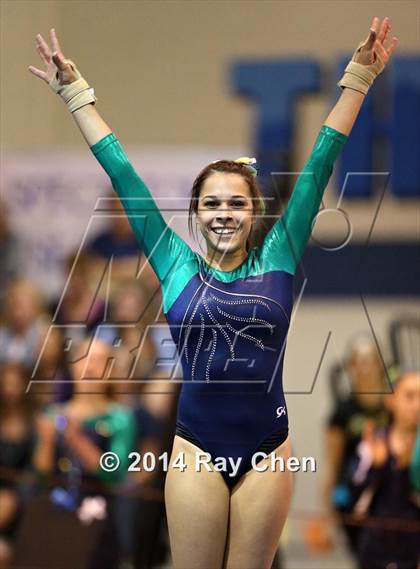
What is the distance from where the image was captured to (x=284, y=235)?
248 centimetres

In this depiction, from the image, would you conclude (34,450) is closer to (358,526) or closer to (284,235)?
(358,526)

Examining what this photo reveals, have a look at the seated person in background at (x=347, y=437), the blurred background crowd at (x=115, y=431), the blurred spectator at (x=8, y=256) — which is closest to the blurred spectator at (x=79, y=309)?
the blurred background crowd at (x=115, y=431)

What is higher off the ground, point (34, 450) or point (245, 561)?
point (245, 561)

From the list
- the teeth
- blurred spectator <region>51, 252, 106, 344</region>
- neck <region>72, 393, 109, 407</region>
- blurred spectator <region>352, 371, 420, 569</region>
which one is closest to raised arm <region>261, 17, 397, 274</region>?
the teeth

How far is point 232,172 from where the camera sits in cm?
250

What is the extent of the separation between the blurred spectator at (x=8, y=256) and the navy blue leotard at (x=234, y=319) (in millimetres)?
1529

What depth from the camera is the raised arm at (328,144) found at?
2439 millimetres

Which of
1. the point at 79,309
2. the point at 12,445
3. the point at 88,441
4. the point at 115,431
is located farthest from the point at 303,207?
the point at 12,445

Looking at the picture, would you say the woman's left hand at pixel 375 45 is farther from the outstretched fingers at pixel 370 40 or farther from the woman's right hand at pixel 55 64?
the woman's right hand at pixel 55 64

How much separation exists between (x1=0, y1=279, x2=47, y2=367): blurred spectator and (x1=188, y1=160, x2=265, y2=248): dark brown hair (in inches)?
50.6

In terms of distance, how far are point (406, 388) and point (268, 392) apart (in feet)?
3.80

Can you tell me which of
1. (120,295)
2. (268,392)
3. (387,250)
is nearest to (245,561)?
(268,392)

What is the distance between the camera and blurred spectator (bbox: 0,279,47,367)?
3.78 meters

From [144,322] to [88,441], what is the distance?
660 millimetres
